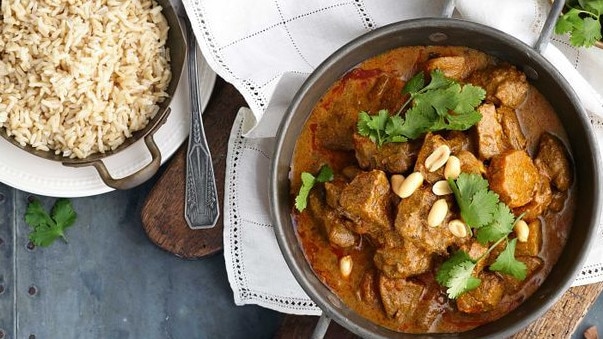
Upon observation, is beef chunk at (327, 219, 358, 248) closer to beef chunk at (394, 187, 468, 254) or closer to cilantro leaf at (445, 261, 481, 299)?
beef chunk at (394, 187, 468, 254)

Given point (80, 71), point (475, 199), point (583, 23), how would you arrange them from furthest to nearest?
point (80, 71)
point (583, 23)
point (475, 199)

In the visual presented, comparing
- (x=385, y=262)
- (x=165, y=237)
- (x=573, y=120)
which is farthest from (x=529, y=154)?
(x=165, y=237)

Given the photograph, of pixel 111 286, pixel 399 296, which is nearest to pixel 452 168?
pixel 399 296

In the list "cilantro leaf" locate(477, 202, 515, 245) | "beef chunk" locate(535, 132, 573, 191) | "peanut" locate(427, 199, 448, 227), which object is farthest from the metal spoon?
"beef chunk" locate(535, 132, 573, 191)

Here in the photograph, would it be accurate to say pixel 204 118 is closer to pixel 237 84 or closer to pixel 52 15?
pixel 237 84

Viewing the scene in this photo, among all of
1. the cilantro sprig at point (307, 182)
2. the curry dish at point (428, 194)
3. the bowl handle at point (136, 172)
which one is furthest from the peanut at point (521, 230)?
the bowl handle at point (136, 172)

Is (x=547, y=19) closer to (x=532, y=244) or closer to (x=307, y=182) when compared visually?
(x=532, y=244)
